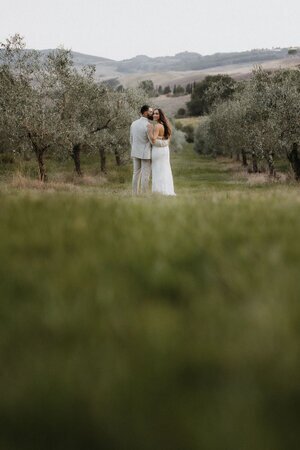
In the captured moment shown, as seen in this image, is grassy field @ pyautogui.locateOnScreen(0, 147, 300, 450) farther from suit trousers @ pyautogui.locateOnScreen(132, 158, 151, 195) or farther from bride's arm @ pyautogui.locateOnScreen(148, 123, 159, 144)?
suit trousers @ pyautogui.locateOnScreen(132, 158, 151, 195)

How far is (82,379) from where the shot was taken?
180 centimetres

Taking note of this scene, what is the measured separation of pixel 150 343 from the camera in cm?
208

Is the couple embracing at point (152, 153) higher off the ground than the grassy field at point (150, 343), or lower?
lower

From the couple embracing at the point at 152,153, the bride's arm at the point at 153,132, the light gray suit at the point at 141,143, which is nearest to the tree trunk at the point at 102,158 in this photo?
the couple embracing at the point at 152,153

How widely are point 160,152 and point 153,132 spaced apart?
118 cm

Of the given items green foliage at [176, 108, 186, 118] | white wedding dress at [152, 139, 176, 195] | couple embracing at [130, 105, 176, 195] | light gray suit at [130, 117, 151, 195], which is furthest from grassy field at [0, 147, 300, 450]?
green foliage at [176, 108, 186, 118]

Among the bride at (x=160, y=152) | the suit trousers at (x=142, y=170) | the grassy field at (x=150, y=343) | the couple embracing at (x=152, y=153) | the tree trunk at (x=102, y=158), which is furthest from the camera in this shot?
the tree trunk at (x=102, y=158)

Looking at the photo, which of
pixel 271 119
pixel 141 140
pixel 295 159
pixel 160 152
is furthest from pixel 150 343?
pixel 295 159

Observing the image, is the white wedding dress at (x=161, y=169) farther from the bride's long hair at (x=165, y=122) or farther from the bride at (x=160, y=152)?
the bride's long hair at (x=165, y=122)

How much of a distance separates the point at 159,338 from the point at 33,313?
761 mm

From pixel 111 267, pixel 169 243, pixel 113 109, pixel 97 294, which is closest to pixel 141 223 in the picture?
pixel 169 243

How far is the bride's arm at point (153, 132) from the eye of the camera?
16531 mm

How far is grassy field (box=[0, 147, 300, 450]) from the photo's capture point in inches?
60.7

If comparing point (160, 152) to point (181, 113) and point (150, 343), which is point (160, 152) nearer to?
point (150, 343)
